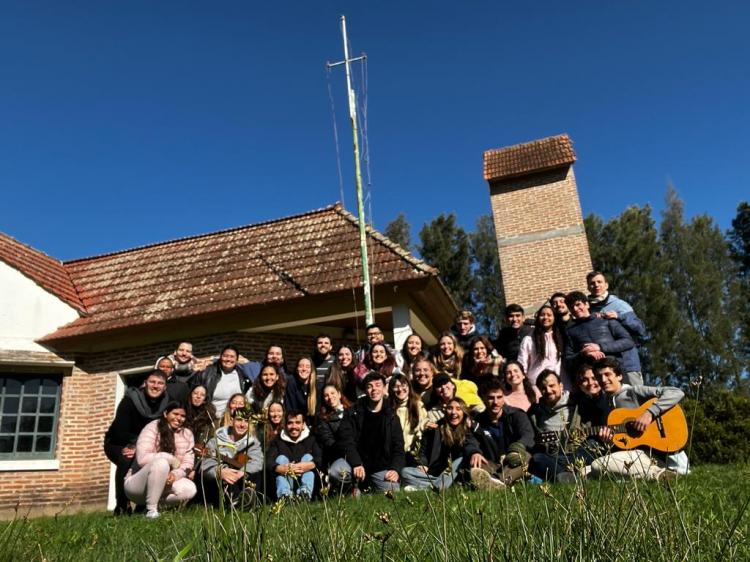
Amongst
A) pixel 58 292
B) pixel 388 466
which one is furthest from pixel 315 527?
pixel 58 292

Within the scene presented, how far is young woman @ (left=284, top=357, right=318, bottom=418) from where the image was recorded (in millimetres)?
7258

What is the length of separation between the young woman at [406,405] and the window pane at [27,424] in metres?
9.14

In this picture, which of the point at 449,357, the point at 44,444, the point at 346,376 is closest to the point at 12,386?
the point at 44,444

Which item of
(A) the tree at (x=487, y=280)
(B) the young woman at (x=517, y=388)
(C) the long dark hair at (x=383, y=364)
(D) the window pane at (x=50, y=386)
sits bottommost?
(B) the young woman at (x=517, y=388)

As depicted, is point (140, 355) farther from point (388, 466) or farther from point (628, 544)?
point (628, 544)

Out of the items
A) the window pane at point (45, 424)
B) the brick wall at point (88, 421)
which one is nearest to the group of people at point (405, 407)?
the brick wall at point (88, 421)

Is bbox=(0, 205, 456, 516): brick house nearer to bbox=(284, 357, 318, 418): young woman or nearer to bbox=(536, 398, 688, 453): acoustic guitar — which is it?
bbox=(284, 357, 318, 418): young woman

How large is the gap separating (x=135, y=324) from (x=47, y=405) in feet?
8.71

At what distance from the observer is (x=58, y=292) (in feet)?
43.0

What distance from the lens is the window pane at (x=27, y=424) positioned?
11.7 metres

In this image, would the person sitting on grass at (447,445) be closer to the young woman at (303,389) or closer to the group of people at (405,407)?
the group of people at (405,407)

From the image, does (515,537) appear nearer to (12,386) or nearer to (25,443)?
(25,443)

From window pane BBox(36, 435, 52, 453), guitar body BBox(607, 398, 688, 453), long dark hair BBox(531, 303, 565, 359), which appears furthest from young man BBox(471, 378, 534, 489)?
window pane BBox(36, 435, 52, 453)

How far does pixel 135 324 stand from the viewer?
12.0 m
